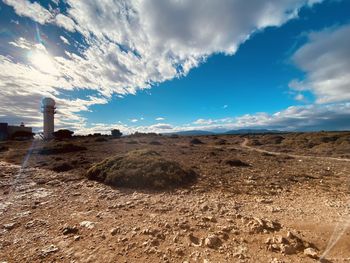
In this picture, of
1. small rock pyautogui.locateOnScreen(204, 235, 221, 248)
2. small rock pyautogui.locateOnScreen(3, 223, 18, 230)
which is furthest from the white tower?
small rock pyautogui.locateOnScreen(204, 235, 221, 248)

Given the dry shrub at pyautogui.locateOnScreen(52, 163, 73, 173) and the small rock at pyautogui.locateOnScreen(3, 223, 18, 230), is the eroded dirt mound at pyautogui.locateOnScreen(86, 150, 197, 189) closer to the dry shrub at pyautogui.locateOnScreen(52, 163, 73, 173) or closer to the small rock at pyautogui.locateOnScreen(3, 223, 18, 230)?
the dry shrub at pyautogui.locateOnScreen(52, 163, 73, 173)

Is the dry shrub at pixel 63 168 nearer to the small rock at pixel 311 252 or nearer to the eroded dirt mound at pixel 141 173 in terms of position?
the eroded dirt mound at pixel 141 173

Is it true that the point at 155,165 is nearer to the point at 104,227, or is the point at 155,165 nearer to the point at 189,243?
the point at 104,227

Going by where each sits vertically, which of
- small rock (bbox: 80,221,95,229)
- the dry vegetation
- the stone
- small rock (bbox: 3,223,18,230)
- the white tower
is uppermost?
the white tower

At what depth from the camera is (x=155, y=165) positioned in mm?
12578

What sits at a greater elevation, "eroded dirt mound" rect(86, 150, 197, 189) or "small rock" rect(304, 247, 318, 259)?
"eroded dirt mound" rect(86, 150, 197, 189)

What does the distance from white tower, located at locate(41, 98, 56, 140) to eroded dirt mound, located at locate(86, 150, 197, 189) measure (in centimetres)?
5773

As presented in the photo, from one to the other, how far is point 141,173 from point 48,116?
62.4m

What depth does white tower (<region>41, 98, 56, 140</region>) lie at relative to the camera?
202 ft

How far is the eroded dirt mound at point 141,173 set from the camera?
1130 centimetres

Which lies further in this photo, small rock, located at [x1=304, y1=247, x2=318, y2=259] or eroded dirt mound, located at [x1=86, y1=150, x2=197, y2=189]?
eroded dirt mound, located at [x1=86, y1=150, x2=197, y2=189]

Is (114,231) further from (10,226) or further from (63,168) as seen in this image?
(63,168)

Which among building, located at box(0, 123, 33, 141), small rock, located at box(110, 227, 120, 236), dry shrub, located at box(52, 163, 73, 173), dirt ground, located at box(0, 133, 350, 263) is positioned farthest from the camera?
building, located at box(0, 123, 33, 141)

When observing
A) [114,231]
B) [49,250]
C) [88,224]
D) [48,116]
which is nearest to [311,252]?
[114,231]
